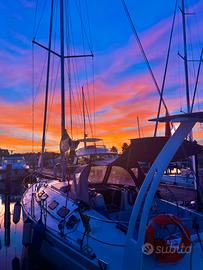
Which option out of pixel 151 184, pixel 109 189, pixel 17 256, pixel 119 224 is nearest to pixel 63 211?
pixel 109 189

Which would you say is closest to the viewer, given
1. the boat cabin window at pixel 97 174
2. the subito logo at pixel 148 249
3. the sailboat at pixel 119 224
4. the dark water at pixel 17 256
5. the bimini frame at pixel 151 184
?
the bimini frame at pixel 151 184

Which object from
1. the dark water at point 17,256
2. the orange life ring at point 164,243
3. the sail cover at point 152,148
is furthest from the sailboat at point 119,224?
the sail cover at point 152,148

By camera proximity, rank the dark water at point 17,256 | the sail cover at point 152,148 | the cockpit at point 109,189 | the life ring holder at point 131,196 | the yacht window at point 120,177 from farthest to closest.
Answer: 1. the yacht window at point 120,177
2. the life ring holder at point 131,196
3. the dark water at point 17,256
4. the cockpit at point 109,189
5. the sail cover at point 152,148

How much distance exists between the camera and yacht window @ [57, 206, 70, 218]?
762 cm

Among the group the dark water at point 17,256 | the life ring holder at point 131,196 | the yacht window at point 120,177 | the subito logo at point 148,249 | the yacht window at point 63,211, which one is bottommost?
the dark water at point 17,256

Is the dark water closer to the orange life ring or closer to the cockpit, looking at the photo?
the cockpit

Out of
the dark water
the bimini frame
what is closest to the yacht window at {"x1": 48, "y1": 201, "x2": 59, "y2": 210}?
the dark water

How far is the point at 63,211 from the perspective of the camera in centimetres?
779

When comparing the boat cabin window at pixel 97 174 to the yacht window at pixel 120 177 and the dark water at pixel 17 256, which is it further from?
the dark water at pixel 17 256

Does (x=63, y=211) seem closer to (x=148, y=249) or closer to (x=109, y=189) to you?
(x=109, y=189)

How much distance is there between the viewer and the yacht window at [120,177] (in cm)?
950

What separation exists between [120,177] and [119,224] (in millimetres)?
3414

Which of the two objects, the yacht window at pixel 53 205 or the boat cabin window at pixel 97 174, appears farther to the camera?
the boat cabin window at pixel 97 174

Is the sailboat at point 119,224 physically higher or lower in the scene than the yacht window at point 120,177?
lower
